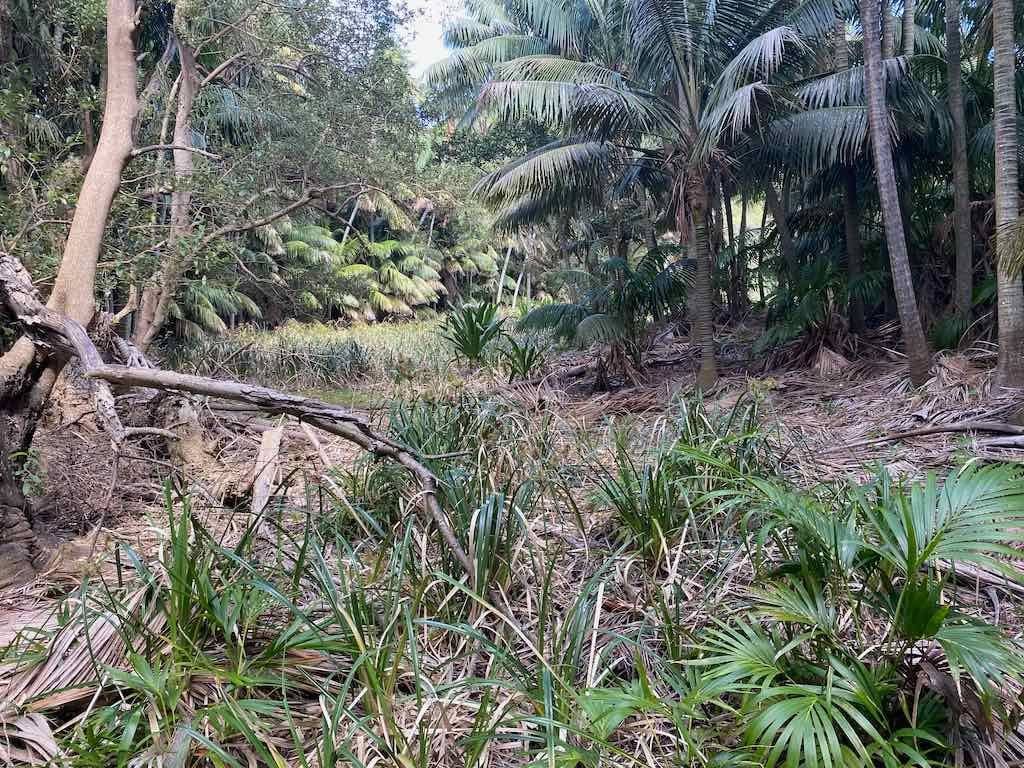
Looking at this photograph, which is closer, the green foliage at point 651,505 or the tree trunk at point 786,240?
the green foliage at point 651,505

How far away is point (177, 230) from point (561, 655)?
21.2ft

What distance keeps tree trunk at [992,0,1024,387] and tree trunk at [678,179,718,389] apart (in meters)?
2.77

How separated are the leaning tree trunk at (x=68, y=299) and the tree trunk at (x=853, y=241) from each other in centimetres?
729

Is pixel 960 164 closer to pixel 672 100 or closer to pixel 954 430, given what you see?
pixel 672 100

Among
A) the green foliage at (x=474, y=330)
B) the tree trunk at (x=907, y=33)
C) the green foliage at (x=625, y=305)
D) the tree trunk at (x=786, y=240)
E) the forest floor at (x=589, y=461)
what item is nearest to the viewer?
the forest floor at (x=589, y=461)

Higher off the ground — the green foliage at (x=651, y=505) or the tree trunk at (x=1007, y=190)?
the tree trunk at (x=1007, y=190)

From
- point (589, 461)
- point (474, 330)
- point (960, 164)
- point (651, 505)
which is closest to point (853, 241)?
point (960, 164)

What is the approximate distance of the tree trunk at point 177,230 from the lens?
663cm

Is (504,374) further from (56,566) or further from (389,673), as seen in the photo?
(389,673)

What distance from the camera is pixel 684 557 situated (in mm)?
2615

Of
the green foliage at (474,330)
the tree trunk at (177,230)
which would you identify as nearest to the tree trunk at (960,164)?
the green foliage at (474,330)

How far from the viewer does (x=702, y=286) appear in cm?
754

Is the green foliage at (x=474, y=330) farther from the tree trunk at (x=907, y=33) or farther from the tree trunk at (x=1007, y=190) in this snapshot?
the tree trunk at (x=907, y=33)

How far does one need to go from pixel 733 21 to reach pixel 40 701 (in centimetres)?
844
